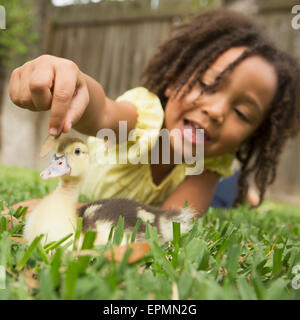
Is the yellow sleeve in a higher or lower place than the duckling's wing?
higher

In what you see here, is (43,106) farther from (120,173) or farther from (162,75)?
(162,75)

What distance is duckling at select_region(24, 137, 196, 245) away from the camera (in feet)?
2.47

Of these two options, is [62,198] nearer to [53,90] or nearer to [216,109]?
[53,90]

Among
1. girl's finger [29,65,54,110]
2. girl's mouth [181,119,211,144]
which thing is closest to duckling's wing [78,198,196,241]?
girl's finger [29,65,54,110]

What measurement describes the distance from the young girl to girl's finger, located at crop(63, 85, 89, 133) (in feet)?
0.60

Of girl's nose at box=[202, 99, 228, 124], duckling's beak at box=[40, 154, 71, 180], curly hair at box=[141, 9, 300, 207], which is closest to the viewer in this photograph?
duckling's beak at box=[40, 154, 71, 180]

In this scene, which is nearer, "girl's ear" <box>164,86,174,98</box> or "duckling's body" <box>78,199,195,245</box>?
"duckling's body" <box>78,199,195,245</box>

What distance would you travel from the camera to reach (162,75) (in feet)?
6.13

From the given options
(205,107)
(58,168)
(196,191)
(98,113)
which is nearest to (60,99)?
(58,168)

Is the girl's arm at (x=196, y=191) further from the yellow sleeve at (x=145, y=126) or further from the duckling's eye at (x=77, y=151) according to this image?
the duckling's eye at (x=77, y=151)

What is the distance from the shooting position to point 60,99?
77cm

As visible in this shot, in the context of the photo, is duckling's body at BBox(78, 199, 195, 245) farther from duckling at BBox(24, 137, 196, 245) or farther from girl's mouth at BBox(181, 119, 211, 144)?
girl's mouth at BBox(181, 119, 211, 144)
